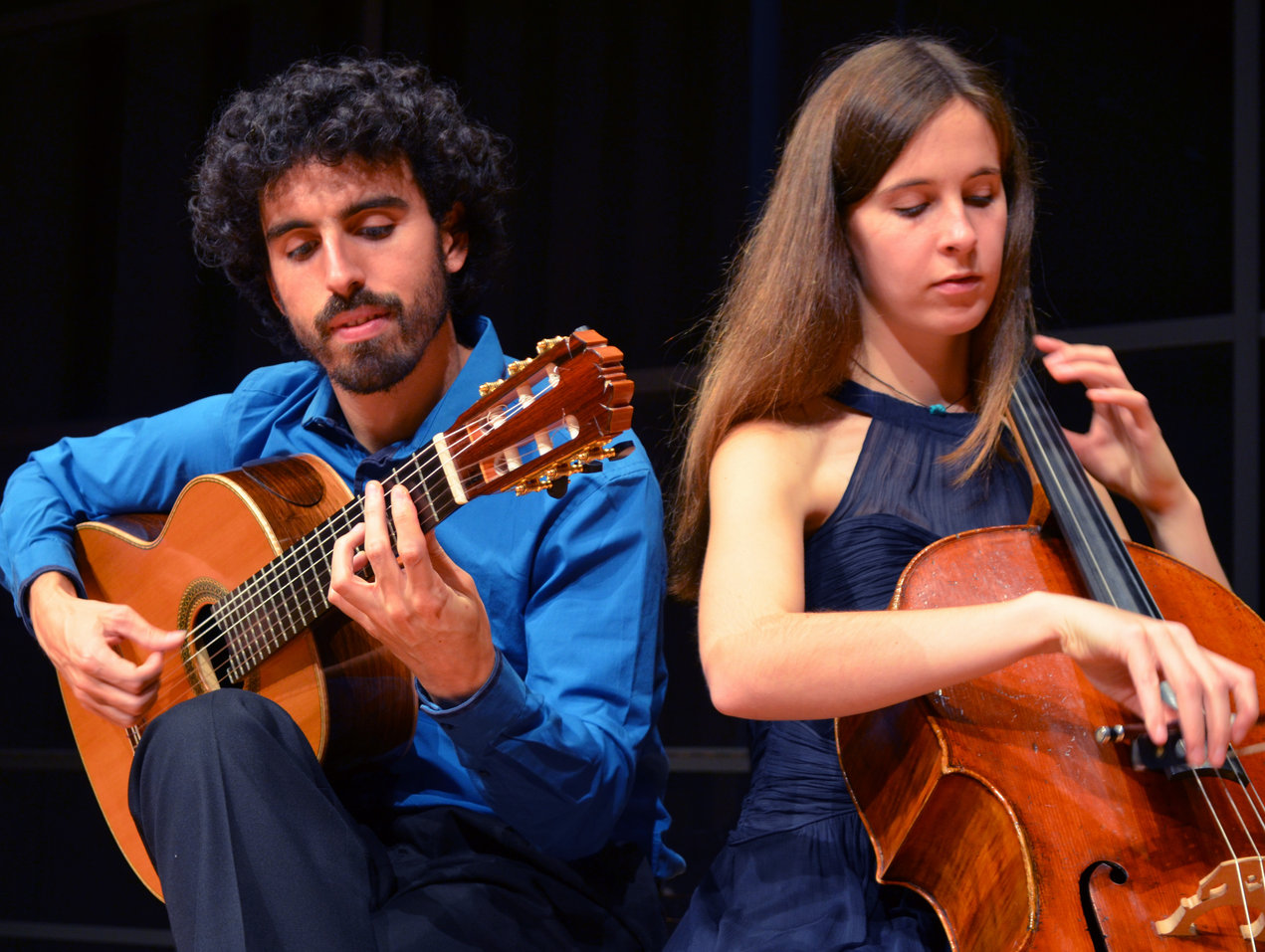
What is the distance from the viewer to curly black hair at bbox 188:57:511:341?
5.64 feet

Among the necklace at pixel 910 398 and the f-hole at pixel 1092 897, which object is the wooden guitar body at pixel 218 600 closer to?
the necklace at pixel 910 398

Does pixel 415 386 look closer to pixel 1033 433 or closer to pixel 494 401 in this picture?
pixel 494 401

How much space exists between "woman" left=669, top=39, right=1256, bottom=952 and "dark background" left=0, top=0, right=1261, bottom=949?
1.57 feet

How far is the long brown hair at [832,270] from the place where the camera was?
1.40 m

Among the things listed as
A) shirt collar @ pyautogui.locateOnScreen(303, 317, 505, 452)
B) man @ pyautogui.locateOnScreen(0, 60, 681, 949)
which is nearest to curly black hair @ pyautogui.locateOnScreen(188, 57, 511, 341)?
man @ pyautogui.locateOnScreen(0, 60, 681, 949)

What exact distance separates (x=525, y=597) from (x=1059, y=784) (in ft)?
2.34

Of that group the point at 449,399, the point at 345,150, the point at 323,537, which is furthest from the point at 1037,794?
the point at 345,150

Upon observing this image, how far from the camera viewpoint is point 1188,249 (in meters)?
2.04

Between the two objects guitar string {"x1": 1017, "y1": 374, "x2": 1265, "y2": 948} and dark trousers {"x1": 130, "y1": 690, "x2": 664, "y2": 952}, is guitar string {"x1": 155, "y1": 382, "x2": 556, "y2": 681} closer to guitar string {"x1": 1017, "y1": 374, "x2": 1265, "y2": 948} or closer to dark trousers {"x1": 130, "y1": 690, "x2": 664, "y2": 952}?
dark trousers {"x1": 130, "y1": 690, "x2": 664, "y2": 952}

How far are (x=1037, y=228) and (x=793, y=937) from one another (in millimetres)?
1385

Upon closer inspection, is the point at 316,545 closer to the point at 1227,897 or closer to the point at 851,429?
the point at 851,429

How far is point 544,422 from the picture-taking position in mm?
1188

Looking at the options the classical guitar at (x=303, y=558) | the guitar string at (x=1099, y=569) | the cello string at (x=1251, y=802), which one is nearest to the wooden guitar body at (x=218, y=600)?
the classical guitar at (x=303, y=558)

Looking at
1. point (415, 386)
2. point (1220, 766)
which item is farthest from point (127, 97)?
point (1220, 766)
